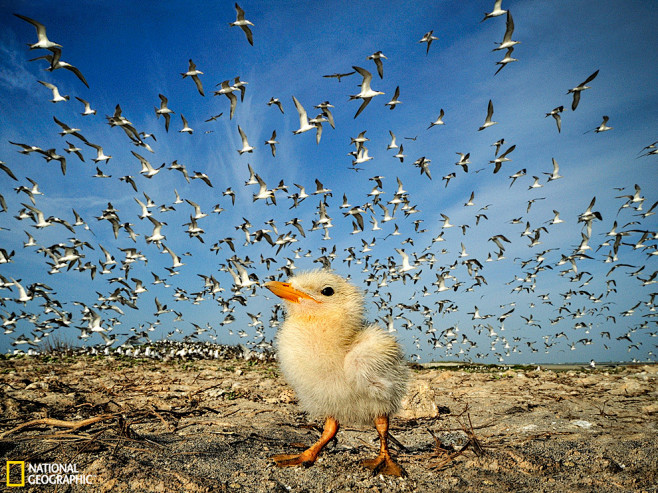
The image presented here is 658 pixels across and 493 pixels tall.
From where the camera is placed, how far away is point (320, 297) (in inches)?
111

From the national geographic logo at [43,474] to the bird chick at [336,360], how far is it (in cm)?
127

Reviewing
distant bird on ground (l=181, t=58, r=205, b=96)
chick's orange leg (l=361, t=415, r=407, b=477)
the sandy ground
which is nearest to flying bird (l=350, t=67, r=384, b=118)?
distant bird on ground (l=181, t=58, r=205, b=96)

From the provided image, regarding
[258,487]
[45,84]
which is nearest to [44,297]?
[45,84]

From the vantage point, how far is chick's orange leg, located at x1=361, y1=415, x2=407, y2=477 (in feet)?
8.45

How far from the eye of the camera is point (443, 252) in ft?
101

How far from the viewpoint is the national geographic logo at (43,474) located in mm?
2076

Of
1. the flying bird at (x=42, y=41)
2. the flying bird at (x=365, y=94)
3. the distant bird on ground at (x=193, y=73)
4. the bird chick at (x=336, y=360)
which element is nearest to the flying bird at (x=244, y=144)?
the distant bird on ground at (x=193, y=73)

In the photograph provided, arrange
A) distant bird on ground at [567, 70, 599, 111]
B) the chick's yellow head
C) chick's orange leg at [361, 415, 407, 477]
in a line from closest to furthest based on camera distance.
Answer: chick's orange leg at [361, 415, 407, 477]
the chick's yellow head
distant bird on ground at [567, 70, 599, 111]

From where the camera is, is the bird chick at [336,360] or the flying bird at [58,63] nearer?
the bird chick at [336,360]

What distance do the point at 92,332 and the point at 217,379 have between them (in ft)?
56.8

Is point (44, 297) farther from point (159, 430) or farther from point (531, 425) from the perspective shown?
point (531, 425)

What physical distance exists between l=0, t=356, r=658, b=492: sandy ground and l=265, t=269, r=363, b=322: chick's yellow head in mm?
1160

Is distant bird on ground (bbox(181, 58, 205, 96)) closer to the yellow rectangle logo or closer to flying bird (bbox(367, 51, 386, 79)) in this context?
flying bird (bbox(367, 51, 386, 79))

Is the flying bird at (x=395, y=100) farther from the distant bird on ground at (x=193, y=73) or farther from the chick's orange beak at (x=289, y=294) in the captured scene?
the chick's orange beak at (x=289, y=294)
